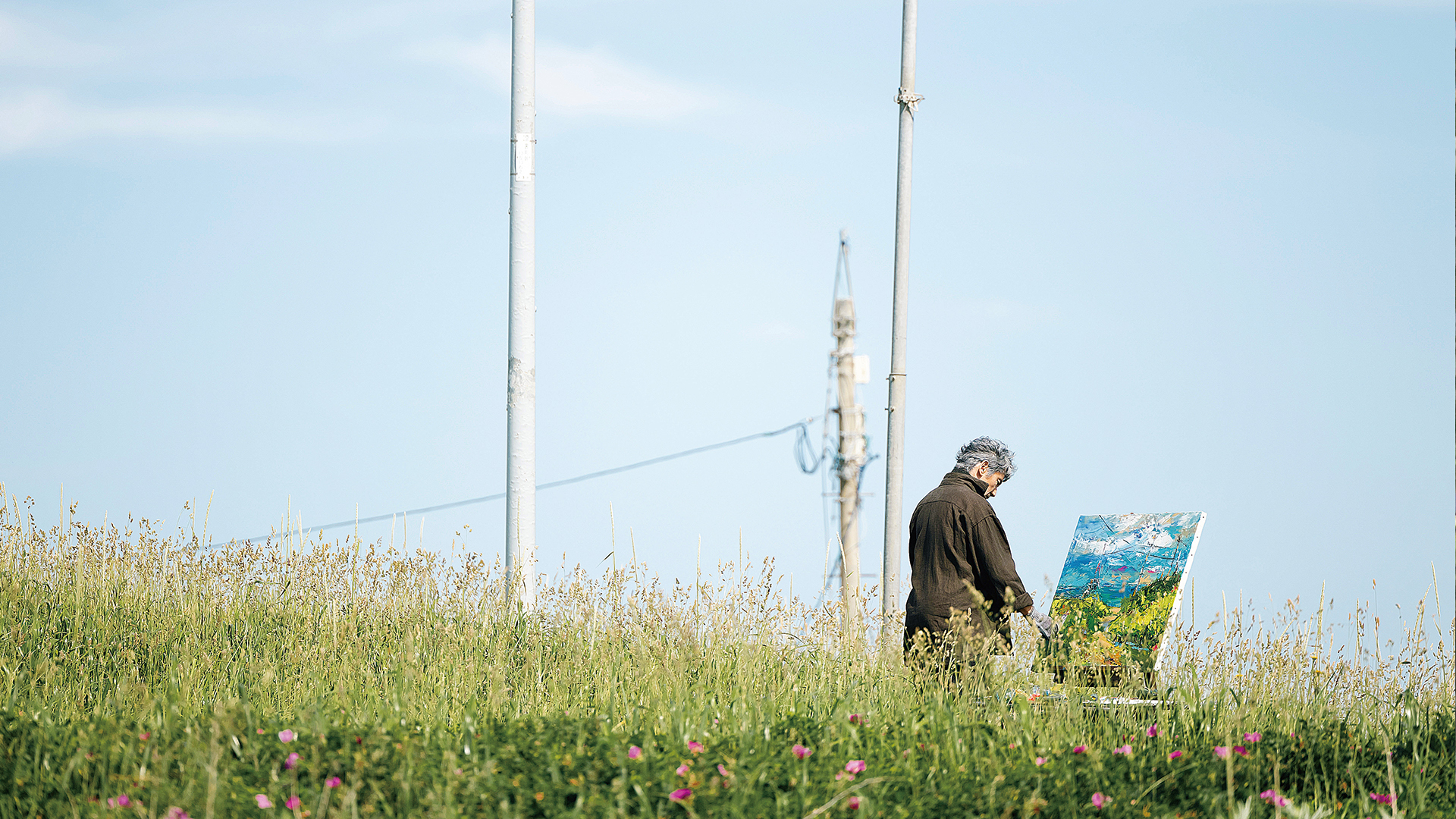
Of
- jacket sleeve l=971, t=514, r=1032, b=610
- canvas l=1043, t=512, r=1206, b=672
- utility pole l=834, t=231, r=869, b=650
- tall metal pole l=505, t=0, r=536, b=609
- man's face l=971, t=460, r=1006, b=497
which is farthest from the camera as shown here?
utility pole l=834, t=231, r=869, b=650

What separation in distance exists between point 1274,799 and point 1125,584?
2921 mm

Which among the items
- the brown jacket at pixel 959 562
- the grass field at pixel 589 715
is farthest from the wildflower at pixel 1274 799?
the brown jacket at pixel 959 562

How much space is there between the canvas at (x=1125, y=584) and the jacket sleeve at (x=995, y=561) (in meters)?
0.36

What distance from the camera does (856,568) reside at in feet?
42.8

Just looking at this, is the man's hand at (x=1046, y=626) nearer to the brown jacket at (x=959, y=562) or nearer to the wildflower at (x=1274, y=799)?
the brown jacket at (x=959, y=562)

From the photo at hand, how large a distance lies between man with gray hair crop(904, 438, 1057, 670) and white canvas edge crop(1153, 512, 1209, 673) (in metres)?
0.57

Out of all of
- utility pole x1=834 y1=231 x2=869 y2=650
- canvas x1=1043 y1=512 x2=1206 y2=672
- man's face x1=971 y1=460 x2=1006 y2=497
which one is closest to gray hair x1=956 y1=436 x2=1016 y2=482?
man's face x1=971 y1=460 x2=1006 y2=497

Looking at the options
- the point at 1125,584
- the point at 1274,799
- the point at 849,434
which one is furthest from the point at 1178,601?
the point at 849,434

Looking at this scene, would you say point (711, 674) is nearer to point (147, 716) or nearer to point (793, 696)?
point (793, 696)

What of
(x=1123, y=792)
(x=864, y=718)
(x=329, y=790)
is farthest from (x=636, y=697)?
(x=1123, y=792)

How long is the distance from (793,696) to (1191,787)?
2.10 meters

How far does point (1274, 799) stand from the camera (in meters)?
3.78

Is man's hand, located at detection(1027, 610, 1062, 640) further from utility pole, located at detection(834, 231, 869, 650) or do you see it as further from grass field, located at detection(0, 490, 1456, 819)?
utility pole, located at detection(834, 231, 869, 650)

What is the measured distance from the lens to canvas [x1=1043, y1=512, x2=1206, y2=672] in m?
6.27
